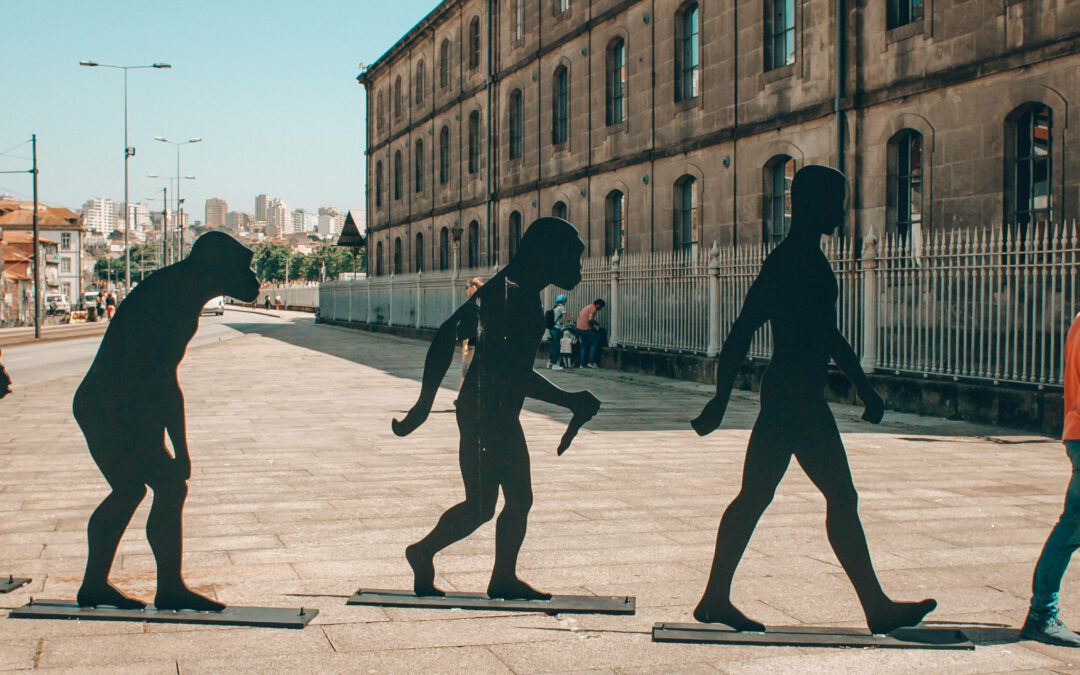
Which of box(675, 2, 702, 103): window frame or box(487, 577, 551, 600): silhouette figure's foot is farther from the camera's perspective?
box(675, 2, 702, 103): window frame

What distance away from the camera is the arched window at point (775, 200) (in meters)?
20.2

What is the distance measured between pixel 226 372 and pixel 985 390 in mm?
14808

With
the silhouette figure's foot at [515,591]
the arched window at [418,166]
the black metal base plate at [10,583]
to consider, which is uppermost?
the arched window at [418,166]

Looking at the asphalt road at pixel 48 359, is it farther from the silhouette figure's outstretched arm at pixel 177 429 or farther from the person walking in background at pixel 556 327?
the silhouette figure's outstretched arm at pixel 177 429

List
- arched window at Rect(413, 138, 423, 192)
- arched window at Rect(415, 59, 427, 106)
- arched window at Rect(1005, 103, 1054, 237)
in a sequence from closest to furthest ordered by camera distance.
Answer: arched window at Rect(1005, 103, 1054, 237) < arched window at Rect(415, 59, 427, 106) < arched window at Rect(413, 138, 423, 192)

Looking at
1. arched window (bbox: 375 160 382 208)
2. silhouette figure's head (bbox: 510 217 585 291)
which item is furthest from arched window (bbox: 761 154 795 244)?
arched window (bbox: 375 160 382 208)

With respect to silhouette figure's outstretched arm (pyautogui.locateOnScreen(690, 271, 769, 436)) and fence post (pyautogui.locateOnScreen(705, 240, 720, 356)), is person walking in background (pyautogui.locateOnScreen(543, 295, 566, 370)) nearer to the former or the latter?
fence post (pyautogui.locateOnScreen(705, 240, 720, 356))

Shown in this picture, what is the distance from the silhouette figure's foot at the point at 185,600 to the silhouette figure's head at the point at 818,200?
3082mm

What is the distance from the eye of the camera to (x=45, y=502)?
741cm

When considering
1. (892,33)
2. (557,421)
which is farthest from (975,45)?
(557,421)

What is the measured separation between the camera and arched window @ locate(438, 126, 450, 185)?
4056cm

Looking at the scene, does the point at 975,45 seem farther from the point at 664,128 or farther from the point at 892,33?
the point at 664,128

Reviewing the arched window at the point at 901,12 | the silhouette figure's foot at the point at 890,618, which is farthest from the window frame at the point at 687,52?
the silhouette figure's foot at the point at 890,618

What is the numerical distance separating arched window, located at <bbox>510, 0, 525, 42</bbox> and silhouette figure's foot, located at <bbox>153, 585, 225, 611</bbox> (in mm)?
29539
